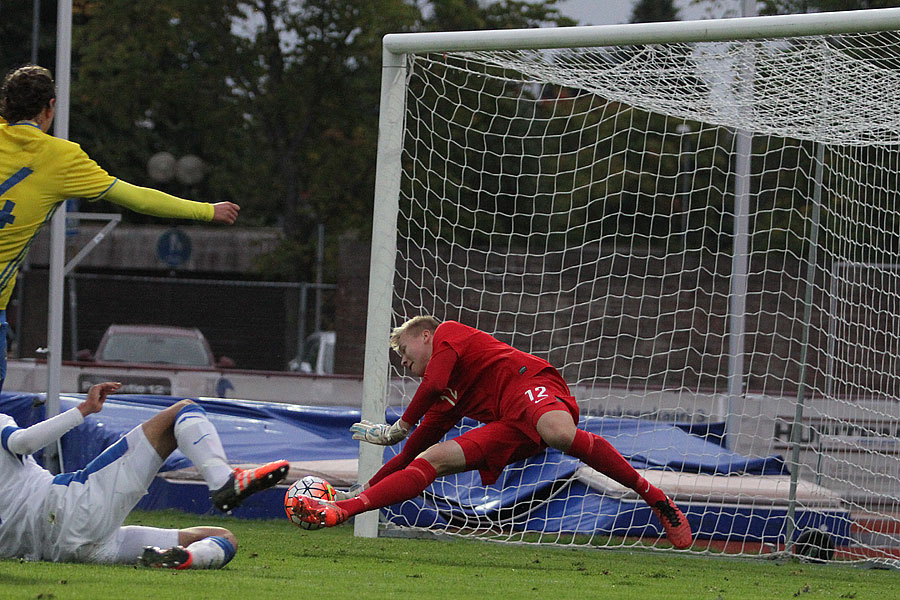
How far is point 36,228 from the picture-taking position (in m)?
4.74

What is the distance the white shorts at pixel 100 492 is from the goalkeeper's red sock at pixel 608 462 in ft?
8.24

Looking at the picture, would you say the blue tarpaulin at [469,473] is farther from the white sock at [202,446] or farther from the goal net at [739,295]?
the white sock at [202,446]

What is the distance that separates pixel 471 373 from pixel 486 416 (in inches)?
11.7

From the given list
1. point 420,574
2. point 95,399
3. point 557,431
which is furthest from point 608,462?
point 95,399

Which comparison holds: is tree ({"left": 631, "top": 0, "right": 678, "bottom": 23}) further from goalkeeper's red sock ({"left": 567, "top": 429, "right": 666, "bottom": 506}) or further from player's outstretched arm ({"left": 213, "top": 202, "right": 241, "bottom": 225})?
player's outstretched arm ({"left": 213, "top": 202, "right": 241, "bottom": 225})

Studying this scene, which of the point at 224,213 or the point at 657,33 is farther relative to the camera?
the point at 657,33

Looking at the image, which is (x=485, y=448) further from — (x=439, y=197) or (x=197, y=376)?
(x=197, y=376)

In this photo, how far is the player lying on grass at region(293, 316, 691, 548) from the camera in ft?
20.3

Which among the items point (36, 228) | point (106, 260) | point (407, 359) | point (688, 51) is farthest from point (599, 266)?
point (106, 260)

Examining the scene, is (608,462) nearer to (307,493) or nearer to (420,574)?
(420,574)

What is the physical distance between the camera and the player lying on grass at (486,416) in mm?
6180

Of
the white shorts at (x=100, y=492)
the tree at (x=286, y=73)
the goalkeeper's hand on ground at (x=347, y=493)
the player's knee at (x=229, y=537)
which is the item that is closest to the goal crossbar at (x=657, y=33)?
the goalkeeper's hand on ground at (x=347, y=493)

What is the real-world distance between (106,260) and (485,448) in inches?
967

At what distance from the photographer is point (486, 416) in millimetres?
6570
